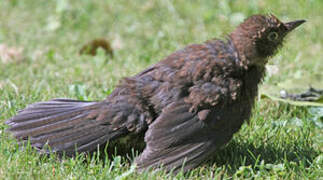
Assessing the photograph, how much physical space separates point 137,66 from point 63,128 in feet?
8.54

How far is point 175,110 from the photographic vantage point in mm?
3801

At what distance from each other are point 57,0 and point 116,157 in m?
5.18

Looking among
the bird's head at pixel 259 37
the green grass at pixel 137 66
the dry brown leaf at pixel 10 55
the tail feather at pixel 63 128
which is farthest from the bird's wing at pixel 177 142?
the dry brown leaf at pixel 10 55

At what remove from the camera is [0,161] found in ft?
12.2

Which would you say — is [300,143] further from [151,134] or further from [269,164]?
[151,134]

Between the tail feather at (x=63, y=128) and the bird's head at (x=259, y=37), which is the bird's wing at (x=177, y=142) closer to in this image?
the tail feather at (x=63, y=128)

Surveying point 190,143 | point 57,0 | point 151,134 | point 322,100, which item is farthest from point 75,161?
point 57,0

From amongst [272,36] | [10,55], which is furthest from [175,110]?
[10,55]

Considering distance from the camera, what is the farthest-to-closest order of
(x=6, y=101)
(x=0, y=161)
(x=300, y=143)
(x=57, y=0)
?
(x=57, y=0) < (x=6, y=101) < (x=300, y=143) < (x=0, y=161)

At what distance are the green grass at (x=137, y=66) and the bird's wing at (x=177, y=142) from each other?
0.10m

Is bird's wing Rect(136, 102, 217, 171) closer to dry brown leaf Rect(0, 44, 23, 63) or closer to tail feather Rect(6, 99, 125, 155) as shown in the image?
tail feather Rect(6, 99, 125, 155)

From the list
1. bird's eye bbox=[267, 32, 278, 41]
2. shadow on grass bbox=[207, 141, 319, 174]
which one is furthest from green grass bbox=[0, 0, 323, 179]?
bird's eye bbox=[267, 32, 278, 41]

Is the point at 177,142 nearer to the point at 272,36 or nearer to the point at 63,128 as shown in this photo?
the point at 63,128

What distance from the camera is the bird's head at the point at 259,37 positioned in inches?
158
